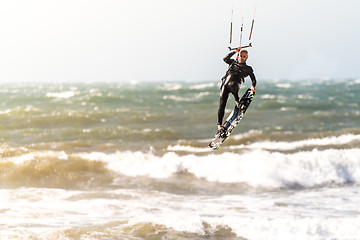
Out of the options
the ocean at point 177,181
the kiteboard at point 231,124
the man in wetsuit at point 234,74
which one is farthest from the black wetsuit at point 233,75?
the ocean at point 177,181

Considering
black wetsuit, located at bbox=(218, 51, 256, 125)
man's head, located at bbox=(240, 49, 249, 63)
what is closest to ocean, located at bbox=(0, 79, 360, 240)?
black wetsuit, located at bbox=(218, 51, 256, 125)

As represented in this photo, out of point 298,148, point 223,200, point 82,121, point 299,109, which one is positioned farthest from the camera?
point 299,109

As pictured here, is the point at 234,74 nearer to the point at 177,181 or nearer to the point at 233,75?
the point at 233,75

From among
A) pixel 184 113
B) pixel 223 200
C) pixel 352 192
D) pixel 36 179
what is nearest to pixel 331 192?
pixel 352 192

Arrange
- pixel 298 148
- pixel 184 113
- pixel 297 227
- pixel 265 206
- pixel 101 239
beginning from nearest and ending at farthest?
pixel 101 239 → pixel 297 227 → pixel 265 206 → pixel 298 148 → pixel 184 113

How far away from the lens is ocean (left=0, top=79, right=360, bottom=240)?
870 centimetres

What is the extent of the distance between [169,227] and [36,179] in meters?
7.20

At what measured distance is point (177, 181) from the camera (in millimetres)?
13773

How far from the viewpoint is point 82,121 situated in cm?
2623

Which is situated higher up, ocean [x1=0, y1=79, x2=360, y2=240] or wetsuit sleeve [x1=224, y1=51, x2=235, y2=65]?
wetsuit sleeve [x1=224, y1=51, x2=235, y2=65]

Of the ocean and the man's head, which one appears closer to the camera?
the man's head

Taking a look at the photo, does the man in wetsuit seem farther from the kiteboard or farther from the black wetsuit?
the kiteboard

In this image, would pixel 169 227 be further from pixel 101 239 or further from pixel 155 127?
pixel 155 127

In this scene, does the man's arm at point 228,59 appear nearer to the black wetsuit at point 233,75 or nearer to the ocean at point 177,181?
the black wetsuit at point 233,75
